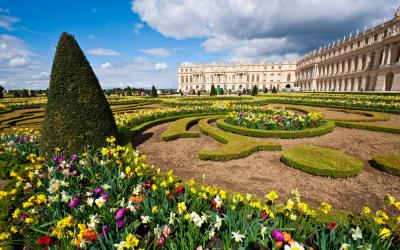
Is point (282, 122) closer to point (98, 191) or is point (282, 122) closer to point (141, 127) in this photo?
point (141, 127)

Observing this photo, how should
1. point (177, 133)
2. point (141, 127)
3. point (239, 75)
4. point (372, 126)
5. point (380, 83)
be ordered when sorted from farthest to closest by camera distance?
point (239, 75), point (380, 83), point (141, 127), point (372, 126), point (177, 133)

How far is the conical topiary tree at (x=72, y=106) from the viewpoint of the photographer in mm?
5422

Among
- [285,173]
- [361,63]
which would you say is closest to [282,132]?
[285,173]

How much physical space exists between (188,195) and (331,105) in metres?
19.9

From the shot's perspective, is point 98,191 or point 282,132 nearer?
point 98,191

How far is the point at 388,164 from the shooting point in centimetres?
556

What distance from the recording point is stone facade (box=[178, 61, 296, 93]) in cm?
9694

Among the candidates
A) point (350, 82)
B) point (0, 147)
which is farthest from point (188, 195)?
point (350, 82)

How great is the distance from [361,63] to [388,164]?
6233 centimetres

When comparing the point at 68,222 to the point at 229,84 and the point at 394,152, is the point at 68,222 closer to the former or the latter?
the point at 394,152

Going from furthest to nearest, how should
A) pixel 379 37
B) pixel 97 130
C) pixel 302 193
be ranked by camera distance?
pixel 379 37 < pixel 97 130 < pixel 302 193

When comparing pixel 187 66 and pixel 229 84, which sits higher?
pixel 187 66

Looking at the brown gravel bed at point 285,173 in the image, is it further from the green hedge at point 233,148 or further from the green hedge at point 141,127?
the green hedge at point 141,127

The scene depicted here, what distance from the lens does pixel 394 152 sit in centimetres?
721
